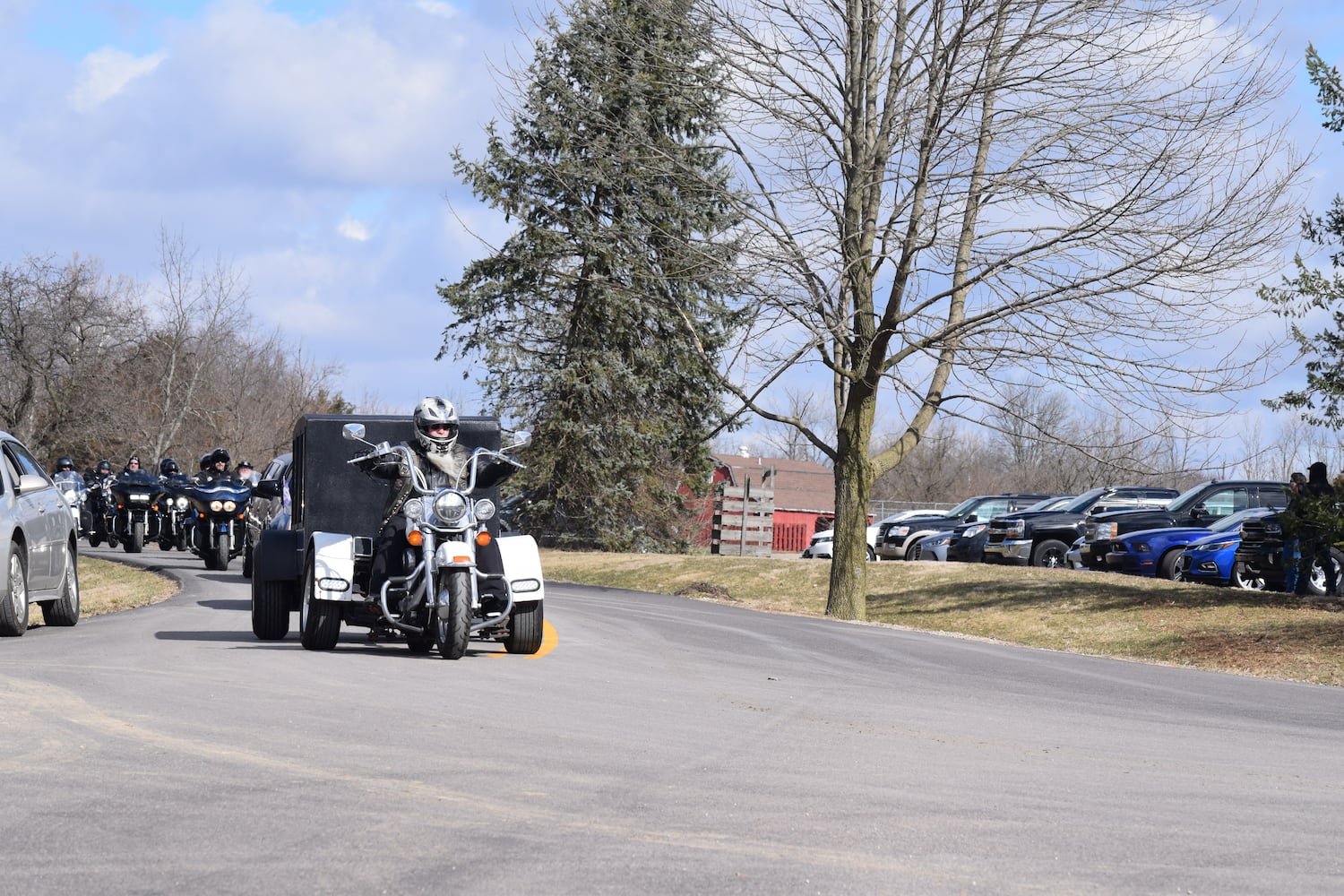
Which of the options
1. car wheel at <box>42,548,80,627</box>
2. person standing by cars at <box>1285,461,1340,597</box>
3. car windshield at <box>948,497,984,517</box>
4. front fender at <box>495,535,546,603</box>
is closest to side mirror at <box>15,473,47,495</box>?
car wheel at <box>42,548,80,627</box>

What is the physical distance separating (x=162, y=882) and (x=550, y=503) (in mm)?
40811

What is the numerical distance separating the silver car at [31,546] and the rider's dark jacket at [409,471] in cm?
336

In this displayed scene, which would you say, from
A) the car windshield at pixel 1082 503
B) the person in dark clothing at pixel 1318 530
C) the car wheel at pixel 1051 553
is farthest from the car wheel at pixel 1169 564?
the car windshield at pixel 1082 503

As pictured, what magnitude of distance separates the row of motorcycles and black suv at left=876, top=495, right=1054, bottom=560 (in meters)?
18.0

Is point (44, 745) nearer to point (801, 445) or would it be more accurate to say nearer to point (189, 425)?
point (189, 425)

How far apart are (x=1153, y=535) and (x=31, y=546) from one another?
67.9 ft

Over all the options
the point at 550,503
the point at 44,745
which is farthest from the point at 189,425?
the point at 44,745

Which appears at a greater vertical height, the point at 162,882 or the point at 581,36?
the point at 581,36

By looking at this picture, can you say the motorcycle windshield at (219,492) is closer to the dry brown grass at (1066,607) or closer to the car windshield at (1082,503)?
the dry brown grass at (1066,607)

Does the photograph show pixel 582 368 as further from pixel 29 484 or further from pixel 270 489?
pixel 29 484

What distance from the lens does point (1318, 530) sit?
21.6 metres

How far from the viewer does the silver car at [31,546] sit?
1331cm

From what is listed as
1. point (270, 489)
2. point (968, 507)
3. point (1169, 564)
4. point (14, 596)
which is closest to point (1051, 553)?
point (1169, 564)

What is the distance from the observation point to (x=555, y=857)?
5410 millimetres
